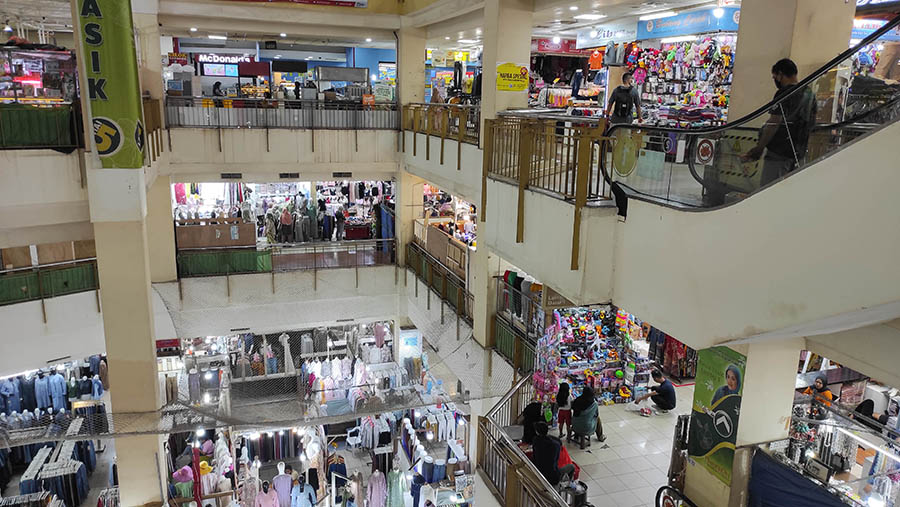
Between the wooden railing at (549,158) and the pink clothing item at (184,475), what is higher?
the wooden railing at (549,158)

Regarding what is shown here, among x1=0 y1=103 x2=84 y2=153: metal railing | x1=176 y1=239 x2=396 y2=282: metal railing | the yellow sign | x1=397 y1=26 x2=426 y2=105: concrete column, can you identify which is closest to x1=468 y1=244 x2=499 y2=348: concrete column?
the yellow sign

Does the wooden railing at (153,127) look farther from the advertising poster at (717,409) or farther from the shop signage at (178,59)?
the shop signage at (178,59)

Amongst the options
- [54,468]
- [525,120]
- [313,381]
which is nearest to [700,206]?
[525,120]

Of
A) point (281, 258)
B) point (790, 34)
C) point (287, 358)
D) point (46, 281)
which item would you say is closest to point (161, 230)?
point (281, 258)

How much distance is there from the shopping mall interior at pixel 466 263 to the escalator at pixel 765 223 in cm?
2

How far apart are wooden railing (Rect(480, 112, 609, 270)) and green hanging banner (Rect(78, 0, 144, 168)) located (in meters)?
5.07

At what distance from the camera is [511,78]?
9.98 meters

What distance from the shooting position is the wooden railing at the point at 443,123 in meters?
11.4

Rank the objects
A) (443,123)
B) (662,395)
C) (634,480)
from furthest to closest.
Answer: (443,123) < (662,395) < (634,480)

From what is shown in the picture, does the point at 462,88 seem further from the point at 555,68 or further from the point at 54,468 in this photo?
the point at 54,468

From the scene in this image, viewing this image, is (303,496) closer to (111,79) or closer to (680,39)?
(111,79)

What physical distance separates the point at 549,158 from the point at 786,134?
10.1ft

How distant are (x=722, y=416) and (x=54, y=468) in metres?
11.1

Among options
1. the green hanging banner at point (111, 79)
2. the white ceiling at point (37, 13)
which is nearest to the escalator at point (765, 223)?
the green hanging banner at point (111, 79)
